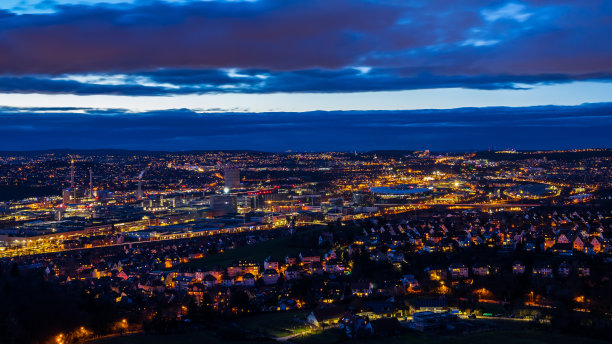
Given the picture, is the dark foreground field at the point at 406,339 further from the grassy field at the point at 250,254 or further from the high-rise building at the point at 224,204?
the high-rise building at the point at 224,204

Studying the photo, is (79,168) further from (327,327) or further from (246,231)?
(327,327)

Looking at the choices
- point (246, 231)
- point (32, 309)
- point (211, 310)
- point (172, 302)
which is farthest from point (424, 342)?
point (246, 231)

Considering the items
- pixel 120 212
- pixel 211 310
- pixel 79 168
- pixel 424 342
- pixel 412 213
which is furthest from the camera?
pixel 79 168

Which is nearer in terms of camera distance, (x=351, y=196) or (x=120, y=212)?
(x=120, y=212)

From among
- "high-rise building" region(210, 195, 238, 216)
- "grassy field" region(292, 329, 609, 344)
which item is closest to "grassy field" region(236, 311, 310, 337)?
"grassy field" region(292, 329, 609, 344)

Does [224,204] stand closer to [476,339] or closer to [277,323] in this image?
[277,323]

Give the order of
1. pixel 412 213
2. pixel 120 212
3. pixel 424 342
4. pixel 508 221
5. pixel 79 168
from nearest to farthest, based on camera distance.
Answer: pixel 424 342
pixel 508 221
pixel 412 213
pixel 120 212
pixel 79 168

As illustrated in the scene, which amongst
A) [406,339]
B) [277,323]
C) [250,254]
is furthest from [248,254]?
[406,339]

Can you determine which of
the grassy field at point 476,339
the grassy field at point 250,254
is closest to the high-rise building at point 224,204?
the grassy field at point 250,254

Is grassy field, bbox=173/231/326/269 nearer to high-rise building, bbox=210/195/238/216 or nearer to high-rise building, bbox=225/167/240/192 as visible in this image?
high-rise building, bbox=210/195/238/216
